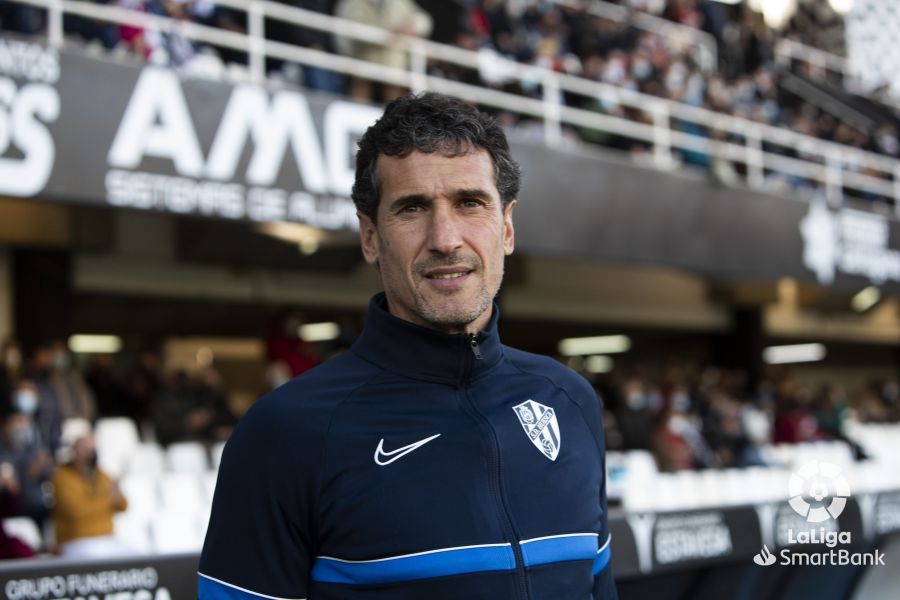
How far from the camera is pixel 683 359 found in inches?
696

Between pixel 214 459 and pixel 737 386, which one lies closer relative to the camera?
pixel 214 459

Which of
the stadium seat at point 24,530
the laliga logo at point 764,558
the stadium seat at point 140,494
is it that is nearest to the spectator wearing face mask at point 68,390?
the stadium seat at point 140,494

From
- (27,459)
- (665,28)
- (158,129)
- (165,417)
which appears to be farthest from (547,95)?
(27,459)

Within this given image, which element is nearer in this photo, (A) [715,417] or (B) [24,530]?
(B) [24,530]

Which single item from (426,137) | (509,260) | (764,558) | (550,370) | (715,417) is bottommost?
(764,558)

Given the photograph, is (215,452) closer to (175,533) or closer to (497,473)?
(175,533)

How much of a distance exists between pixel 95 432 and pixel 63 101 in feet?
8.21

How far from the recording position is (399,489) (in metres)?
1.77

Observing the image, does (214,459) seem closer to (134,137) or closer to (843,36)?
(134,137)

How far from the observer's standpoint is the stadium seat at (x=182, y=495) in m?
6.69

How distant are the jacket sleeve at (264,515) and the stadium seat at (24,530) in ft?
14.6

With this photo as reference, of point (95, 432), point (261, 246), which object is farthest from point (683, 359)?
point (95, 432)

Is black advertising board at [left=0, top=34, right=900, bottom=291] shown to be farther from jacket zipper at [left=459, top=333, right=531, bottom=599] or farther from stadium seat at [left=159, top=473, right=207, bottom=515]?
jacket zipper at [left=459, top=333, right=531, bottom=599]

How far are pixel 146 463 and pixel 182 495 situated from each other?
Result: 130 cm
